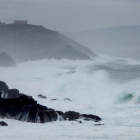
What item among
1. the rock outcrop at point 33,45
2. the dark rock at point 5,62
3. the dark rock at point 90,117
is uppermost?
the rock outcrop at point 33,45

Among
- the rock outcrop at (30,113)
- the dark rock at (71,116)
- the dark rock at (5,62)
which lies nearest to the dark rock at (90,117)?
the rock outcrop at (30,113)

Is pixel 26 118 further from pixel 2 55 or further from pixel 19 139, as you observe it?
pixel 2 55

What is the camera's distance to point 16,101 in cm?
1705

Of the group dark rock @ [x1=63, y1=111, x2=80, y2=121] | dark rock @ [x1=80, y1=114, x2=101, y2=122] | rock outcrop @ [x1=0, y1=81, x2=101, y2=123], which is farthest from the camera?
dark rock @ [x1=63, y1=111, x2=80, y2=121]

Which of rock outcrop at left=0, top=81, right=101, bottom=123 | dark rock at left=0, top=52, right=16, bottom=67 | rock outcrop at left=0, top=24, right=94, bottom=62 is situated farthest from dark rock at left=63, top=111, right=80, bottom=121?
rock outcrop at left=0, top=24, right=94, bottom=62

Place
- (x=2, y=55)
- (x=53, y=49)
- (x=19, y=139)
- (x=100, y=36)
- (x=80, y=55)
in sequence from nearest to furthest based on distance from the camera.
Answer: (x=19, y=139), (x=2, y=55), (x=80, y=55), (x=53, y=49), (x=100, y=36)

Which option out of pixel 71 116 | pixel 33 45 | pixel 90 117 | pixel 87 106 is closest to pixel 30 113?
pixel 71 116

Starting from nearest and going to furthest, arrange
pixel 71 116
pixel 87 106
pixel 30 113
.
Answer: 1. pixel 30 113
2. pixel 71 116
3. pixel 87 106

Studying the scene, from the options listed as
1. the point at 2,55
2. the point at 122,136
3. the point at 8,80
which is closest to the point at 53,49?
the point at 2,55

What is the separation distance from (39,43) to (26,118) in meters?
55.7

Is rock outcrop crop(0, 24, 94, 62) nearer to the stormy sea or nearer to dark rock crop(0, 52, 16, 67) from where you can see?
dark rock crop(0, 52, 16, 67)

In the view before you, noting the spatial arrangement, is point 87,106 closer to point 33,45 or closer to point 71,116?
point 71,116

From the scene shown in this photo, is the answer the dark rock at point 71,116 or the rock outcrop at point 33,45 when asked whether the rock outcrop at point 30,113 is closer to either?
the dark rock at point 71,116

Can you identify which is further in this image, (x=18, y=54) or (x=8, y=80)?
(x=18, y=54)
